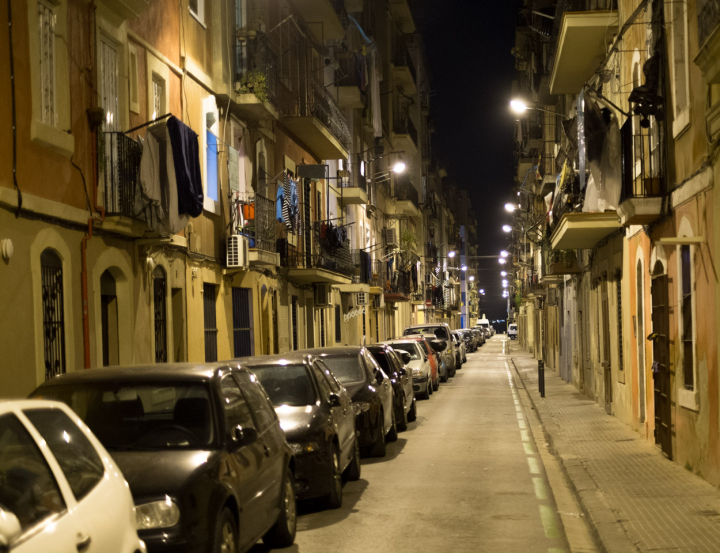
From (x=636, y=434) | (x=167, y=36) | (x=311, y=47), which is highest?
(x=311, y=47)

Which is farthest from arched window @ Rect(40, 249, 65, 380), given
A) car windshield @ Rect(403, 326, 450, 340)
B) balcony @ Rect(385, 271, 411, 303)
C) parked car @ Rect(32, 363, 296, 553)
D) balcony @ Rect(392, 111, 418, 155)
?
balcony @ Rect(392, 111, 418, 155)

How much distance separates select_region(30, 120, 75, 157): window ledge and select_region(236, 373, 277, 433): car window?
529 centimetres

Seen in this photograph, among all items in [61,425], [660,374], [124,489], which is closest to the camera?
[61,425]

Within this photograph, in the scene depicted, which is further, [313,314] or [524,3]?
[524,3]

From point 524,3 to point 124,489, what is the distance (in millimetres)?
40576

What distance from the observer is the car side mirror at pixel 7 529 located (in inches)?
139

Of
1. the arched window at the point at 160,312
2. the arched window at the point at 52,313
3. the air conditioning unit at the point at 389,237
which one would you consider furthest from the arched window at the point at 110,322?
the air conditioning unit at the point at 389,237

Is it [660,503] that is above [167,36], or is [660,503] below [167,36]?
below

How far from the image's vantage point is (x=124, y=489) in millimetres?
5133

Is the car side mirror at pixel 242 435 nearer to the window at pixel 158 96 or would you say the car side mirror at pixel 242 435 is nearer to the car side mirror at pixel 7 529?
the car side mirror at pixel 7 529

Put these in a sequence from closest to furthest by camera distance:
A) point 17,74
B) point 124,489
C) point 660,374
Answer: point 124,489 < point 17,74 < point 660,374

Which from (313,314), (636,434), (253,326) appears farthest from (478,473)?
(313,314)

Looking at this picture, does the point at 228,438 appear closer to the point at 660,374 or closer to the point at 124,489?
the point at 124,489

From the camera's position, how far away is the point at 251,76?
21172mm
